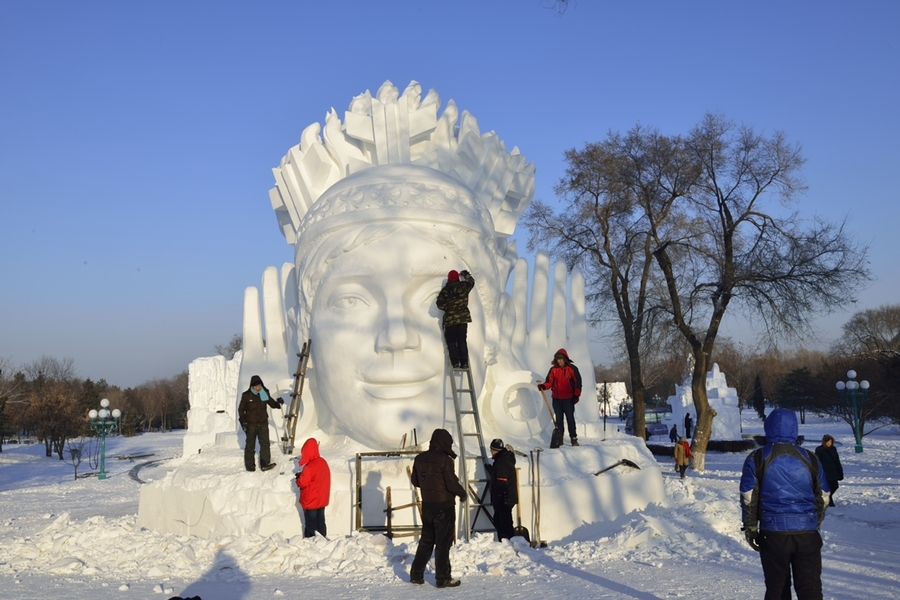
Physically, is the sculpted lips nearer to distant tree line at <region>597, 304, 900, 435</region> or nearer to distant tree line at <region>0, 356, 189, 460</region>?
distant tree line at <region>597, 304, 900, 435</region>

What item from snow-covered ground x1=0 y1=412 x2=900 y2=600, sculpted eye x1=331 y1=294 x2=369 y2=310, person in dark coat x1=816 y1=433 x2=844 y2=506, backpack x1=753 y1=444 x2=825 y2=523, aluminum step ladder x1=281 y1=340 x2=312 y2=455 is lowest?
snow-covered ground x1=0 y1=412 x2=900 y2=600

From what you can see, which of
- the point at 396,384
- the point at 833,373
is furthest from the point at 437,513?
the point at 833,373

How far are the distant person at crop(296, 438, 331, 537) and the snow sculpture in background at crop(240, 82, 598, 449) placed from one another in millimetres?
1644

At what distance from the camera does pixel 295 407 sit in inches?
459

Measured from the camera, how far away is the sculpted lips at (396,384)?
10.7m

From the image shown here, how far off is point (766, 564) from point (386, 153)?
9808mm

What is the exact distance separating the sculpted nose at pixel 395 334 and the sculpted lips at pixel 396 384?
37 centimetres

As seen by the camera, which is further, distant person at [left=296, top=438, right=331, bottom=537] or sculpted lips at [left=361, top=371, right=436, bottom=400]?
sculpted lips at [left=361, top=371, right=436, bottom=400]

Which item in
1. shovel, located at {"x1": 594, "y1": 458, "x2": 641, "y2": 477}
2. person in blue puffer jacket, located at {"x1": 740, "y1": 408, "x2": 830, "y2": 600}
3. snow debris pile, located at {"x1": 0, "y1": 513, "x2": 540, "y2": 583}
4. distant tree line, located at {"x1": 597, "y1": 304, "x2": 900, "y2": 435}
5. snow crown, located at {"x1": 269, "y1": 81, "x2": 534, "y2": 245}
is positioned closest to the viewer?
person in blue puffer jacket, located at {"x1": 740, "y1": 408, "x2": 830, "y2": 600}

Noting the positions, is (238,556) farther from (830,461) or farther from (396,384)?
(830,461)

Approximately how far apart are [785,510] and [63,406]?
44.2m

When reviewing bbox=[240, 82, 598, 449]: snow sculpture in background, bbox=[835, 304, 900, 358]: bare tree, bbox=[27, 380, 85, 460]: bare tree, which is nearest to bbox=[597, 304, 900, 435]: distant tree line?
bbox=[835, 304, 900, 358]: bare tree

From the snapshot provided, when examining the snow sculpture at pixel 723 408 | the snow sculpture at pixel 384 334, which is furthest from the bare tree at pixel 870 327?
the snow sculpture at pixel 384 334

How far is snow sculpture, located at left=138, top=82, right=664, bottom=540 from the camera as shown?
34.0 ft
